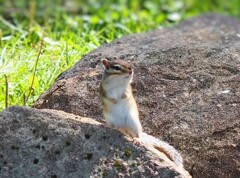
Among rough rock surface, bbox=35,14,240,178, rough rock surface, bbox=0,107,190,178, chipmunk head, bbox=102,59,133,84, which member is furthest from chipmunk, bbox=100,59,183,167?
rough rock surface, bbox=35,14,240,178

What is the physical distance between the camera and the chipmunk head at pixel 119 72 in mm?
6121

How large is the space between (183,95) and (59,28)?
429cm

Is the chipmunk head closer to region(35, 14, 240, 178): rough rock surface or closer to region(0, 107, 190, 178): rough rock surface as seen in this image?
region(0, 107, 190, 178): rough rock surface

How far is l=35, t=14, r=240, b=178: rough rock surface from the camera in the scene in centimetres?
666

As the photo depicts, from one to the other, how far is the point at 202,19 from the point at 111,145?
5.02m

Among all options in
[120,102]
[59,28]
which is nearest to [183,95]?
[120,102]

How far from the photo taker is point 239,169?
21.7 feet

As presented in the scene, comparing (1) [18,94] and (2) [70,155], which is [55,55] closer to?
(1) [18,94]

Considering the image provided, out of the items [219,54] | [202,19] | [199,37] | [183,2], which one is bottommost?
[183,2]

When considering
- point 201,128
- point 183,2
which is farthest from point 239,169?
point 183,2

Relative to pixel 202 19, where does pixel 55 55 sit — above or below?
above

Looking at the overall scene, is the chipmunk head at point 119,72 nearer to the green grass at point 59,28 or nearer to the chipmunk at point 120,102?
the chipmunk at point 120,102

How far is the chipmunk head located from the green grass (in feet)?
3.16

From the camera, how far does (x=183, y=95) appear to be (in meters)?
7.06
